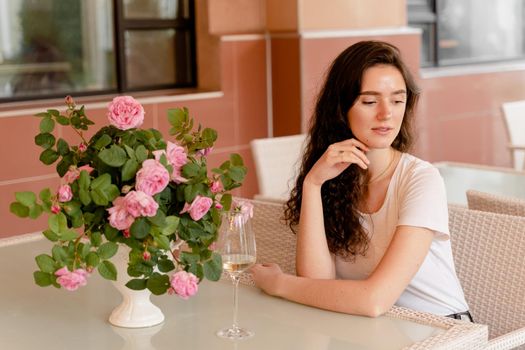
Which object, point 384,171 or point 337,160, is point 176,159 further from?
point 384,171

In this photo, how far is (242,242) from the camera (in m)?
1.73

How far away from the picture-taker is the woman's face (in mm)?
2139

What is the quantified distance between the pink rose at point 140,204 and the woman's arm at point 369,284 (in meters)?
0.46

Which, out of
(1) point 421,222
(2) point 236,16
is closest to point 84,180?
(1) point 421,222

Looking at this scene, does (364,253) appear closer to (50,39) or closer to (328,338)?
(328,338)

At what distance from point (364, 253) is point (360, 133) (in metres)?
0.27

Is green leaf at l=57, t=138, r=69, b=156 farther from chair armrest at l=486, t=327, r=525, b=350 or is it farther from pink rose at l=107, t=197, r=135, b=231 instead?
chair armrest at l=486, t=327, r=525, b=350

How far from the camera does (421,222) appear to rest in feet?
6.60

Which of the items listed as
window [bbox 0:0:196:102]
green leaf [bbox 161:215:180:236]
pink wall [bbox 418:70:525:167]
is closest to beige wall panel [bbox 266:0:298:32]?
window [bbox 0:0:196:102]

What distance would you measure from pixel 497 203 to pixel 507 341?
601mm

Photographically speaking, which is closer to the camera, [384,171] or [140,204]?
[140,204]

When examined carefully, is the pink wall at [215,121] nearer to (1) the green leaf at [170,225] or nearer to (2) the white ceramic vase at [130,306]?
(2) the white ceramic vase at [130,306]

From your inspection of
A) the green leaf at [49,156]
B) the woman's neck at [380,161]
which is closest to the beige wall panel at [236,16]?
the woman's neck at [380,161]

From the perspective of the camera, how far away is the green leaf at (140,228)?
5.31 ft
